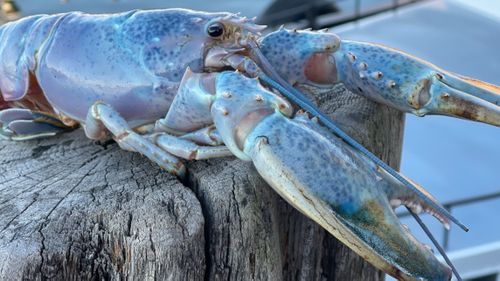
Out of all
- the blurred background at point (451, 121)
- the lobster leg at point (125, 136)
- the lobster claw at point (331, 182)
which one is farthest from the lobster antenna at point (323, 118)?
the blurred background at point (451, 121)

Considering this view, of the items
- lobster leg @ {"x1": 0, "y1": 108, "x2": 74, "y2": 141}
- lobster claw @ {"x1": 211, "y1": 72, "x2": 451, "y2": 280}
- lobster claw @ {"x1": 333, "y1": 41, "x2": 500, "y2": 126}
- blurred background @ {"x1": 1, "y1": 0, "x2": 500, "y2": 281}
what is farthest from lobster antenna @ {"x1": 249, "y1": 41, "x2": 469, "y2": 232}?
blurred background @ {"x1": 1, "y1": 0, "x2": 500, "y2": 281}

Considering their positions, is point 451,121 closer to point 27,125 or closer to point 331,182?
point 27,125

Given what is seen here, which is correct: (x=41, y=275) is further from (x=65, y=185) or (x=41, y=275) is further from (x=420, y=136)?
(x=420, y=136)

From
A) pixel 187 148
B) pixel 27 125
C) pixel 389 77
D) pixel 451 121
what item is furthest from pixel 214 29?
pixel 451 121

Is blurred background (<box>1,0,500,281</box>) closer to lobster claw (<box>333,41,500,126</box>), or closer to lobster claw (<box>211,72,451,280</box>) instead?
lobster claw (<box>333,41,500,126</box>)

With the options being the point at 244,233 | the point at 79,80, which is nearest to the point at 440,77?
the point at 244,233

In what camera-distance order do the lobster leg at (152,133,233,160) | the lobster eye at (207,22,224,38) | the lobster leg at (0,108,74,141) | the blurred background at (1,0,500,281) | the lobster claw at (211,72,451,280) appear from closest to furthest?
the lobster claw at (211,72,451,280)
the lobster leg at (152,133,233,160)
the lobster eye at (207,22,224,38)
the lobster leg at (0,108,74,141)
the blurred background at (1,0,500,281)
